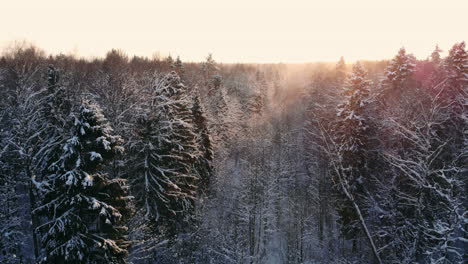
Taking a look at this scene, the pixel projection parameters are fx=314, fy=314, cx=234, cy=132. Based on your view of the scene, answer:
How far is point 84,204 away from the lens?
12062 millimetres

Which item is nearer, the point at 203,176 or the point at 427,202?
the point at 427,202

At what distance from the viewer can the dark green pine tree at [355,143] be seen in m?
25.4

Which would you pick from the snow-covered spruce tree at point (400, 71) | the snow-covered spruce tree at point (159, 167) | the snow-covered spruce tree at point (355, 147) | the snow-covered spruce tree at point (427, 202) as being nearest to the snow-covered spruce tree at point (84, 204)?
the snow-covered spruce tree at point (159, 167)

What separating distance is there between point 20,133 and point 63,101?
636 centimetres

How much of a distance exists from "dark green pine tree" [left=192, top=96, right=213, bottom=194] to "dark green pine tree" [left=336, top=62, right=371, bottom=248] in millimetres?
13112

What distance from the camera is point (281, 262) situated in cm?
3222

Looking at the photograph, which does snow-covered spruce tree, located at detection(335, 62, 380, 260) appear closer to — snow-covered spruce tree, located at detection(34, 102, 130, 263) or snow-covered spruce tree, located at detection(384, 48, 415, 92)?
snow-covered spruce tree, located at detection(384, 48, 415, 92)

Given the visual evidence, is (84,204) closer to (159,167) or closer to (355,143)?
(159,167)

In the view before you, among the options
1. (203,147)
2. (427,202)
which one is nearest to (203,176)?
(203,147)

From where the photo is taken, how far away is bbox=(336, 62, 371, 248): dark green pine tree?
25.4m

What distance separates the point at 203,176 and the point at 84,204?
20.0m

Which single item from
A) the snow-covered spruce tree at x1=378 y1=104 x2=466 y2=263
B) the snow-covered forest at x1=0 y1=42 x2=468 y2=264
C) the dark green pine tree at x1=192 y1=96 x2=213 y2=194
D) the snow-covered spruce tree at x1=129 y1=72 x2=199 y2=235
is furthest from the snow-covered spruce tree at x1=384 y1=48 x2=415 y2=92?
the snow-covered spruce tree at x1=129 y1=72 x2=199 y2=235

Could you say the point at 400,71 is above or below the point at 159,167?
above

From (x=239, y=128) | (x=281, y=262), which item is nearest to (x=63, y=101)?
(x=281, y=262)
